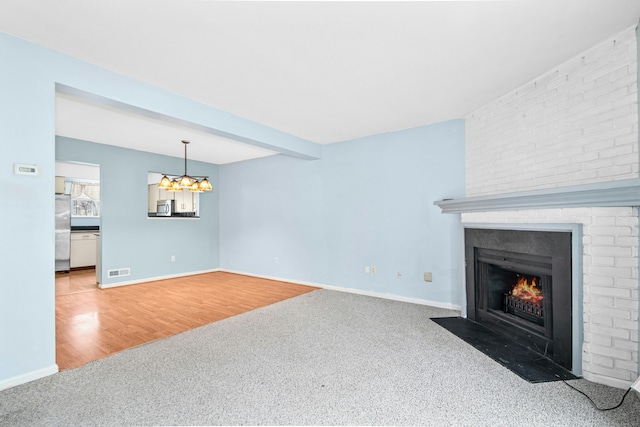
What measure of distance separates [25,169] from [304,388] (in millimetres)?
2533

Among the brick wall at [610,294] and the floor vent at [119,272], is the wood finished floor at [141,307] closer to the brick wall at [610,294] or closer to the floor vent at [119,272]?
the floor vent at [119,272]

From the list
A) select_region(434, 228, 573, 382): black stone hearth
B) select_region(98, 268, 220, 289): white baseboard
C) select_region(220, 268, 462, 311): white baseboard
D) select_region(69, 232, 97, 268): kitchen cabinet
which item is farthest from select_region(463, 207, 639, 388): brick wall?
select_region(69, 232, 97, 268): kitchen cabinet

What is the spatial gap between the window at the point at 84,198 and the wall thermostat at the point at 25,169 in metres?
6.76

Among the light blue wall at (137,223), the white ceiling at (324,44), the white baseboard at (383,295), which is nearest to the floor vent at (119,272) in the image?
the light blue wall at (137,223)

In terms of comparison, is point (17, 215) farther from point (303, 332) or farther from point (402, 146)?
point (402, 146)

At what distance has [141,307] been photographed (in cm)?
401

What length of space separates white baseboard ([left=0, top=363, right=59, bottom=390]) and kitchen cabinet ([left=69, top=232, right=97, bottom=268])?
5747mm

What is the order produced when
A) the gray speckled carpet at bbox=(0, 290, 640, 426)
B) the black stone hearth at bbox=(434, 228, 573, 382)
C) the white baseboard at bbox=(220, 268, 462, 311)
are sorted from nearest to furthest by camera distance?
the gray speckled carpet at bbox=(0, 290, 640, 426) < the black stone hearth at bbox=(434, 228, 573, 382) < the white baseboard at bbox=(220, 268, 462, 311)

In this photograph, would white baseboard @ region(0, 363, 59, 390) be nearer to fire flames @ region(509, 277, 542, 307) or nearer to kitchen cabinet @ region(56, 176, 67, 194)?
fire flames @ region(509, 277, 542, 307)

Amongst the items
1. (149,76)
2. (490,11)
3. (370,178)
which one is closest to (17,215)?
(149,76)

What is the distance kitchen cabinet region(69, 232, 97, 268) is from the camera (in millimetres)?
6891

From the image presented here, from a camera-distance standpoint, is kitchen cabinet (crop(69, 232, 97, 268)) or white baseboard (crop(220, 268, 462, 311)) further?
kitchen cabinet (crop(69, 232, 97, 268))

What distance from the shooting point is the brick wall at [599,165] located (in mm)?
2029

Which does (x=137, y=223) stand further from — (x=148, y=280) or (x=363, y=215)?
(x=363, y=215)
